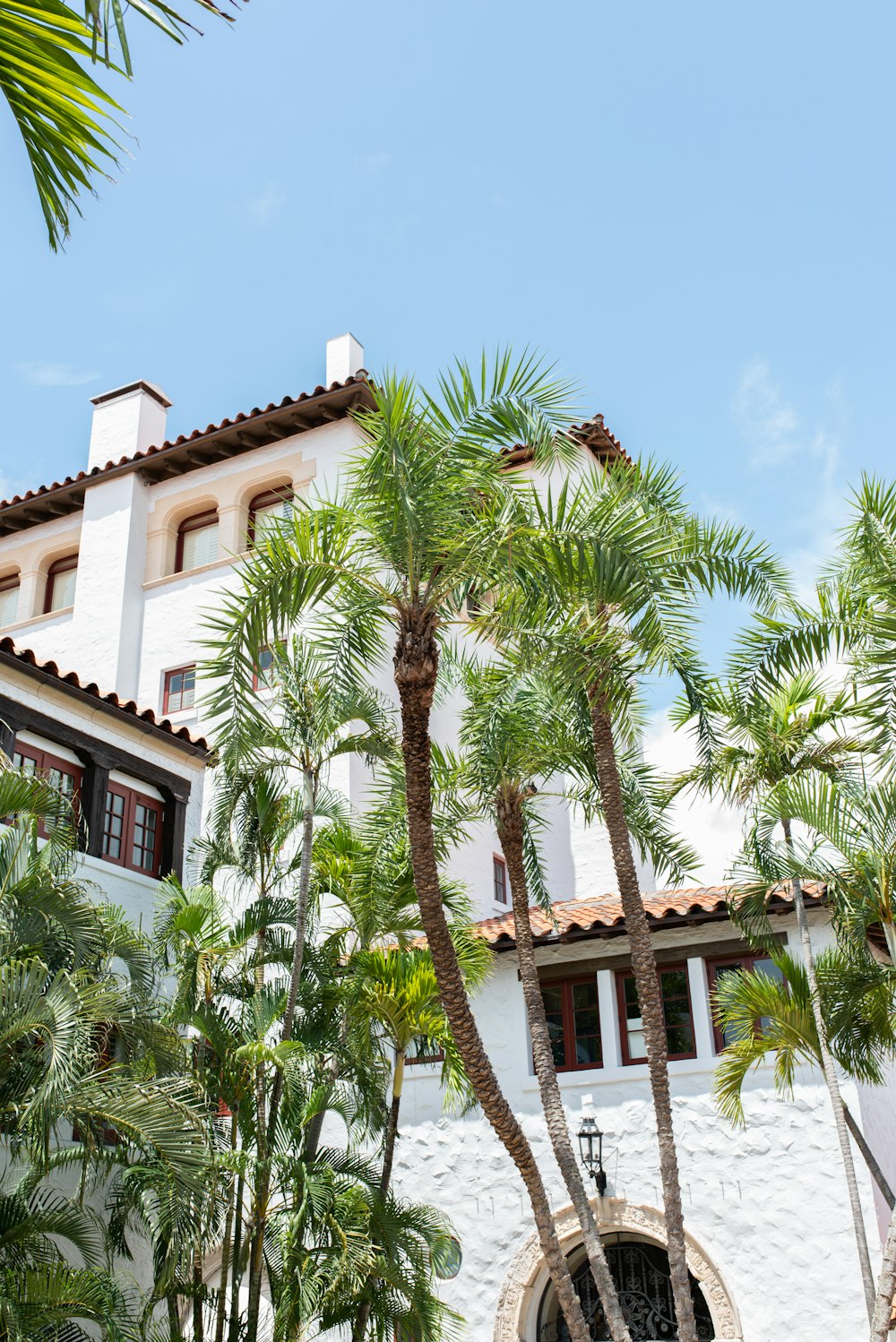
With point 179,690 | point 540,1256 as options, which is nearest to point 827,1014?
point 540,1256

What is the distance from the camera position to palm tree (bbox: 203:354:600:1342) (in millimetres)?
9531

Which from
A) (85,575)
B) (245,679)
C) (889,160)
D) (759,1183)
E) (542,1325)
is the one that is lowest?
(542,1325)

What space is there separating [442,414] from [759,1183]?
9.13m

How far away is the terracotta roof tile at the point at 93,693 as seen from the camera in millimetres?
14375

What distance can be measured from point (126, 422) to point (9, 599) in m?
4.11

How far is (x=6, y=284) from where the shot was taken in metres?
2.49

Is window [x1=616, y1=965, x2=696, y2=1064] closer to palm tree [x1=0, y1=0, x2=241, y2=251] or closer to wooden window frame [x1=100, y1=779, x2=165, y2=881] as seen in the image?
wooden window frame [x1=100, y1=779, x2=165, y2=881]

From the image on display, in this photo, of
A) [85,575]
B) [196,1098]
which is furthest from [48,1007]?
[85,575]

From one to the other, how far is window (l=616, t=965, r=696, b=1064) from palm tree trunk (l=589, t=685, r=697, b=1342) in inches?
160

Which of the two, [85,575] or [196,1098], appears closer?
[196,1098]

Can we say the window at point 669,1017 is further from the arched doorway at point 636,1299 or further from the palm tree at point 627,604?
the palm tree at point 627,604

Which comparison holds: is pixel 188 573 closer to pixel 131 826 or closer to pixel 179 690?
pixel 179 690

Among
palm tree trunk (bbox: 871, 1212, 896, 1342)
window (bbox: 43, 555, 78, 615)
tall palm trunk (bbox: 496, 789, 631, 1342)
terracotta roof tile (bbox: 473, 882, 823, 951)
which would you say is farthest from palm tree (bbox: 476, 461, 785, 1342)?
window (bbox: 43, 555, 78, 615)

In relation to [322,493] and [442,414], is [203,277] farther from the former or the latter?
[322,493]
